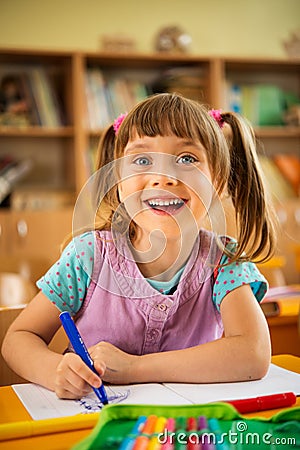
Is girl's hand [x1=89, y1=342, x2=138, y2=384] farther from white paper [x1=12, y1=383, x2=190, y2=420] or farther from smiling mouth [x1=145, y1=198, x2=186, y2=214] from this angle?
smiling mouth [x1=145, y1=198, x2=186, y2=214]

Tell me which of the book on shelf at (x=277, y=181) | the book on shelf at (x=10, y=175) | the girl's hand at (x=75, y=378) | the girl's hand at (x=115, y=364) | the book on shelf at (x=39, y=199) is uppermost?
the girl's hand at (x=75, y=378)

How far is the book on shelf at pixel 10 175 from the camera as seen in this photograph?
3250 mm

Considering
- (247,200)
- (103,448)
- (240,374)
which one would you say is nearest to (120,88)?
(247,200)

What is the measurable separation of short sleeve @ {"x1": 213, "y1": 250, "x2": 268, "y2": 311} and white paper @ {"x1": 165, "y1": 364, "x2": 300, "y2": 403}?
181 mm

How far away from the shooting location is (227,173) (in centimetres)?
114

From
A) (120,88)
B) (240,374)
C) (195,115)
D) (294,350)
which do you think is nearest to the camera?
(240,374)

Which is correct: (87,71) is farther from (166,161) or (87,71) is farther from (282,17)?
(166,161)

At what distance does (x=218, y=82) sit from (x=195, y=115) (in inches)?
96.3

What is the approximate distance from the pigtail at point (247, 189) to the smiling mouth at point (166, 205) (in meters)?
0.16

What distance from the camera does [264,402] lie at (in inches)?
30.8

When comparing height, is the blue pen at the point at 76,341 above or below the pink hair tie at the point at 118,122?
below

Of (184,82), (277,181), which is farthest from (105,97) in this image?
(277,181)

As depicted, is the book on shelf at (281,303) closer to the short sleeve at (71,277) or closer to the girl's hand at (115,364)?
the short sleeve at (71,277)

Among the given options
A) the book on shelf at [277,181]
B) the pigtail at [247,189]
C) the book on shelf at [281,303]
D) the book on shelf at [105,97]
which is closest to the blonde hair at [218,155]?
the pigtail at [247,189]
